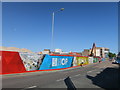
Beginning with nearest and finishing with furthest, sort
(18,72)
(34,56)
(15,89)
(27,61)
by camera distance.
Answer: (15,89), (18,72), (27,61), (34,56)

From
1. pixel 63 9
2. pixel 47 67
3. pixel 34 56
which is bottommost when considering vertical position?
pixel 47 67

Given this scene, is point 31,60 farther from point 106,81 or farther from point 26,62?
point 106,81

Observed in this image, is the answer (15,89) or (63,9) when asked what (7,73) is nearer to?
(15,89)

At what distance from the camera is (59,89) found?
858cm

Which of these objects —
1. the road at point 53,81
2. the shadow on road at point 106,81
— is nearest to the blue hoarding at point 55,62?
the road at point 53,81

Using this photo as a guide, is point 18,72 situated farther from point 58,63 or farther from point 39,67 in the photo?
point 58,63

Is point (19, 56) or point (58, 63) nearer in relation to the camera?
point (19, 56)

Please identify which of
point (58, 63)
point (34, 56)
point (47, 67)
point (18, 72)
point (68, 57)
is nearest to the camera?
point (18, 72)

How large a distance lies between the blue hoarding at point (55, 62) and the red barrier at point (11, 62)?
4.39m

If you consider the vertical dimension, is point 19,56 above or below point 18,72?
above

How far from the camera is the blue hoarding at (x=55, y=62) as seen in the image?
22.5m

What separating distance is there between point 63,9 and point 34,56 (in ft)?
29.3

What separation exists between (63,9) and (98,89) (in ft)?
56.0

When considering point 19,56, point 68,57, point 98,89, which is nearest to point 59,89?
point 98,89
